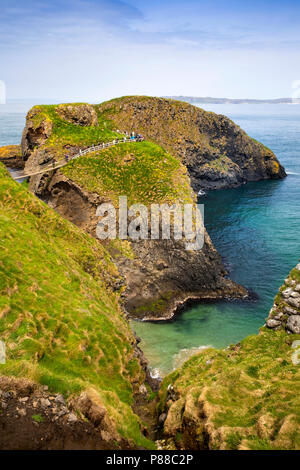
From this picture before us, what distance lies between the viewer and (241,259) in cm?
5844

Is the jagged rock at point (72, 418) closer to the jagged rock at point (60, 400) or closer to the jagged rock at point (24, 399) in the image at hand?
the jagged rock at point (60, 400)

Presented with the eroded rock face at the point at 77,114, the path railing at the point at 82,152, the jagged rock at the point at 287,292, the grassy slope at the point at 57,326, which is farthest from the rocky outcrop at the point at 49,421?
the eroded rock face at the point at 77,114

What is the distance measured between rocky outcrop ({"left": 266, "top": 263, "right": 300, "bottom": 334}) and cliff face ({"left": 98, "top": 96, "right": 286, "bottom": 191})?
272 feet

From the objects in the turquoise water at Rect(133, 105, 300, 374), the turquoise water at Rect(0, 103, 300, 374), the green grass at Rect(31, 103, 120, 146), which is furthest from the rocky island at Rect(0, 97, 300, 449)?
the green grass at Rect(31, 103, 120, 146)

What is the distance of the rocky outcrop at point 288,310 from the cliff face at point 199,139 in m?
83.0

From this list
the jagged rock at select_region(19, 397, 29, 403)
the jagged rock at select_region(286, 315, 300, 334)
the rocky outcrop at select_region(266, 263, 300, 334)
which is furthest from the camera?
the rocky outcrop at select_region(266, 263, 300, 334)

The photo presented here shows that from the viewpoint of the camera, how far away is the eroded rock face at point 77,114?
6444cm

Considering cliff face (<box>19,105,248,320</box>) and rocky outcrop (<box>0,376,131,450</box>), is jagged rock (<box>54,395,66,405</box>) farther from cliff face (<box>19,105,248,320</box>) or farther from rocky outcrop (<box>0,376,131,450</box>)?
cliff face (<box>19,105,248,320</box>)

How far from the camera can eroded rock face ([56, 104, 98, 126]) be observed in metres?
64.4

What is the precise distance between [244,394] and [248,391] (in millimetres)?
364

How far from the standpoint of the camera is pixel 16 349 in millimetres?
17141
